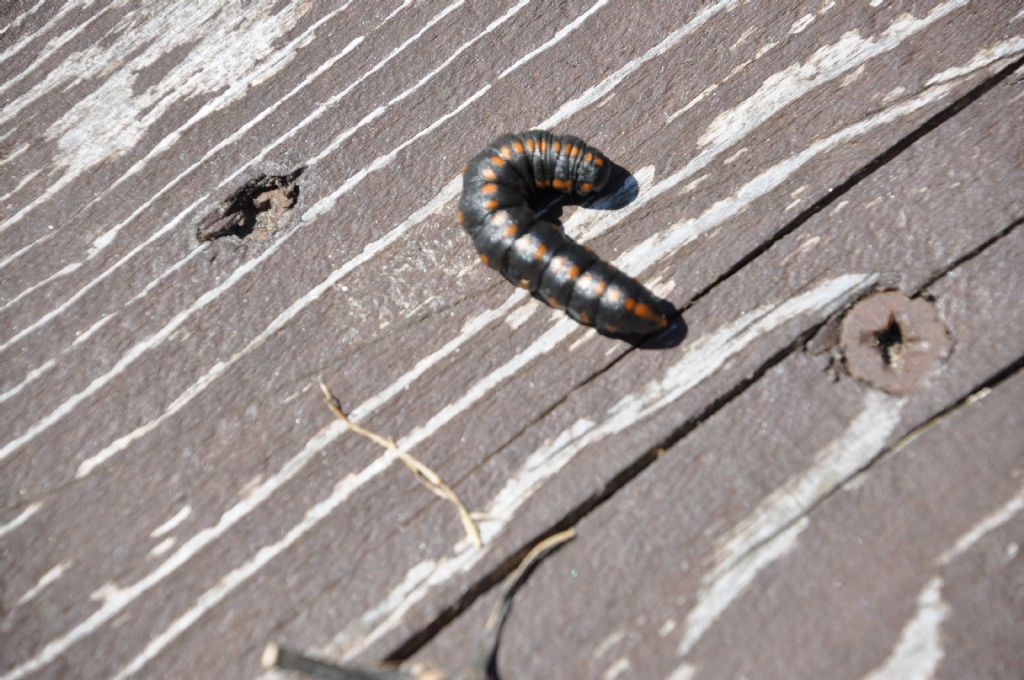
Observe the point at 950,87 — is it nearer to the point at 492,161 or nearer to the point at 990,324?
the point at 990,324

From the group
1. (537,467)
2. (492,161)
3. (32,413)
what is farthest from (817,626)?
(32,413)

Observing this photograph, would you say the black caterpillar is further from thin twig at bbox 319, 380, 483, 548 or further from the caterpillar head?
thin twig at bbox 319, 380, 483, 548

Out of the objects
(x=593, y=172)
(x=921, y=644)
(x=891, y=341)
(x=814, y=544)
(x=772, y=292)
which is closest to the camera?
(x=921, y=644)

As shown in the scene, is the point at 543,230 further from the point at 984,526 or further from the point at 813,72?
the point at 984,526

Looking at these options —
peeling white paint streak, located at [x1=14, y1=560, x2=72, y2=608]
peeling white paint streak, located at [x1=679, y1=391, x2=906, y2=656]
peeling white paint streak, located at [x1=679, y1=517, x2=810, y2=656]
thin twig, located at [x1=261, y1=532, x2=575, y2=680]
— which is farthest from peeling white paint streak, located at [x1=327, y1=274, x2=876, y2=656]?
peeling white paint streak, located at [x1=14, y1=560, x2=72, y2=608]

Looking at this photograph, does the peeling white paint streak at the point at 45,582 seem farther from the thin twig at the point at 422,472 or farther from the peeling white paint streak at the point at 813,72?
the peeling white paint streak at the point at 813,72

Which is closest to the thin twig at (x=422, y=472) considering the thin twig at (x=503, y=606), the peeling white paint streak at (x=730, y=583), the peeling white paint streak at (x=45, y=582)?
the thin twig at (x=503, y=606)

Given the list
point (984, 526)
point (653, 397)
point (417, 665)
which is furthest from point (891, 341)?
point (417, 665)
